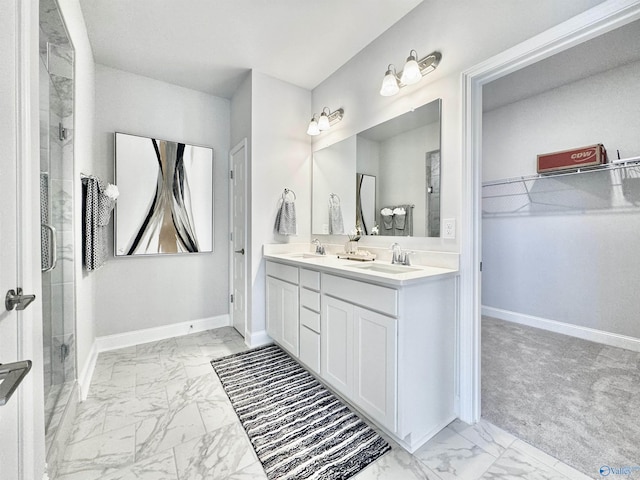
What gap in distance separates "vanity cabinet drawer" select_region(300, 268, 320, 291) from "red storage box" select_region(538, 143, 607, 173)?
9.29ft

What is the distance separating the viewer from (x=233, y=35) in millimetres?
2182

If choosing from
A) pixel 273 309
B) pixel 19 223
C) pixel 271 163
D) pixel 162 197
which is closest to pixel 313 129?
pixel 271 163

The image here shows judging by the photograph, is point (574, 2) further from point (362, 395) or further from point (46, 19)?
point (46, 19)

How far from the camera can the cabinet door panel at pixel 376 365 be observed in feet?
4.63

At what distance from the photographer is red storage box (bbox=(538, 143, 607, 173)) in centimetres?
260

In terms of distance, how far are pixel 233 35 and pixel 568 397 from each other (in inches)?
142

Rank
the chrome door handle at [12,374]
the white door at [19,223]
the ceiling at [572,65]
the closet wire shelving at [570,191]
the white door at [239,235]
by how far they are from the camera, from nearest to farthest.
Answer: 1. the chrome door handle at [12,374]
2. the white door at [19,223]
3. the ceiling at [572,65]
4. the closet wire shelving at [570,191]
5. the white door at [239,235]

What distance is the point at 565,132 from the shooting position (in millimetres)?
2928

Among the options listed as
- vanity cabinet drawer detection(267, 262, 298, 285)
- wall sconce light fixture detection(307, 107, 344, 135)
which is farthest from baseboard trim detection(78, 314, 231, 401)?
wall sconce light fixture detection(307, 107, 344, 135)

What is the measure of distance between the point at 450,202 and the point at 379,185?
0.69m

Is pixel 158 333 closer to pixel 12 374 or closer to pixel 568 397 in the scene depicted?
pixel 12 374

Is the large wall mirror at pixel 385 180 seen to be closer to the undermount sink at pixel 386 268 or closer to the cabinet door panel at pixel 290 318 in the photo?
the undermount sink at pixel 386 268

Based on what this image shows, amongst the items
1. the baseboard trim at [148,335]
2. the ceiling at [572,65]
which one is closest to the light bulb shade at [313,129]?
the ceiling at [572,65]

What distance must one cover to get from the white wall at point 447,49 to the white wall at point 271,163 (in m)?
0.76
